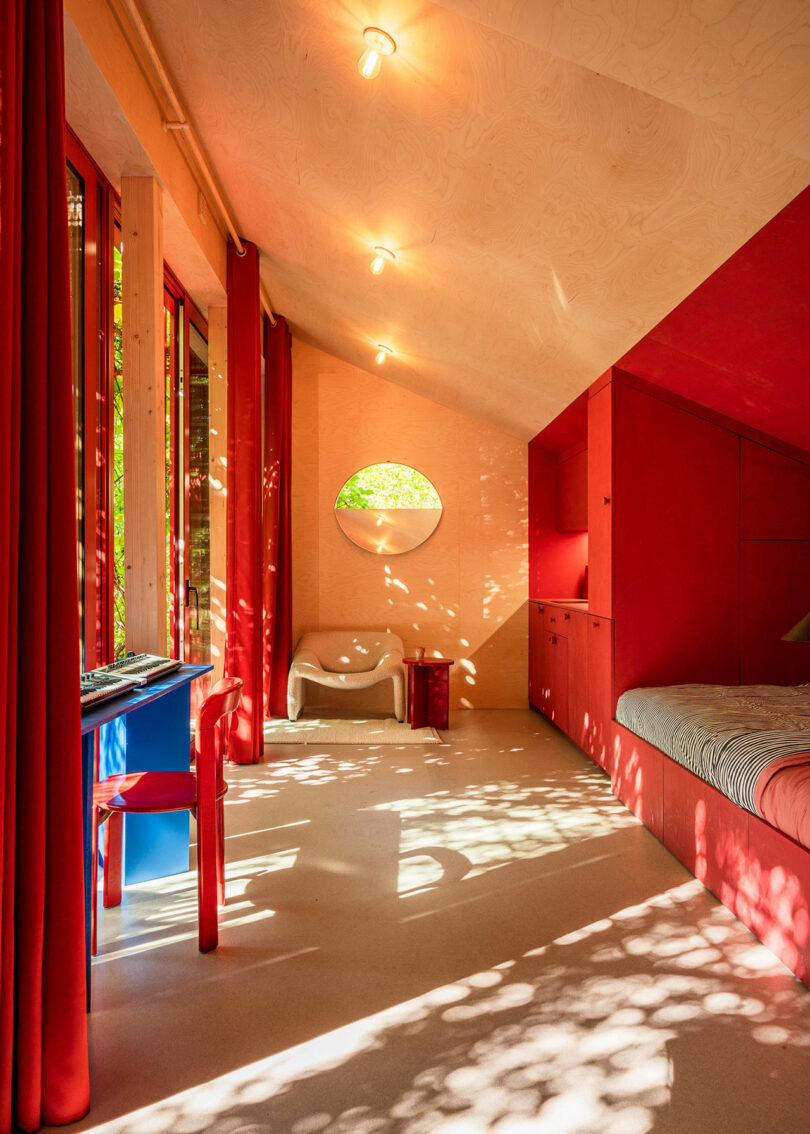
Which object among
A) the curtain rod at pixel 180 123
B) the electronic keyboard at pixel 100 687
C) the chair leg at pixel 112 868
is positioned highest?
the curtain rod at pixel 180 123

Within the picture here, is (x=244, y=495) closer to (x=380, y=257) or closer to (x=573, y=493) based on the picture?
(x=380, y=257)

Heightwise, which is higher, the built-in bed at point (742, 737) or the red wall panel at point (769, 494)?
the red wall panel at point (769, 494)

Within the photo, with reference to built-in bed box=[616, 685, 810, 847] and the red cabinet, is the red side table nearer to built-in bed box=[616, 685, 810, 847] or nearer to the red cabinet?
the red cabinet

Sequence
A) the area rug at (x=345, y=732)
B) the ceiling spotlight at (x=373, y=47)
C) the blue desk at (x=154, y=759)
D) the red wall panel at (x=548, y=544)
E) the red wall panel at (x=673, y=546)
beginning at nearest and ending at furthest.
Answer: the ceiling spotlight at (x=373, y=47)
the blue desk at (x=154, y=759)
the red wall panel at (x=673, y=546)
the area rug at (x=345, y=732)
the red wall panel at (x=548, y=544)

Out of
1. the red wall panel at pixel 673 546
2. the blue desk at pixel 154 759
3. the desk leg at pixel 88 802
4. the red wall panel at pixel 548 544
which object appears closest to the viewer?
the desk leg at pixel 88 802

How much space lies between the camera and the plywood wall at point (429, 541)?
22.0ft

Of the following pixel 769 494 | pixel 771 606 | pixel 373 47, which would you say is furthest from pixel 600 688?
pixel 373 47

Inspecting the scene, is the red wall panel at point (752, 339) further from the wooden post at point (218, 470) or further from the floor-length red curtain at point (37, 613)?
the wooden post at point (218, 470)

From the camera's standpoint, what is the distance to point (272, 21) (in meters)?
2.60

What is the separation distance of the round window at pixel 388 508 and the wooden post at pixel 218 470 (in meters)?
1.96

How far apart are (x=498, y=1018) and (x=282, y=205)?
3.72 meters

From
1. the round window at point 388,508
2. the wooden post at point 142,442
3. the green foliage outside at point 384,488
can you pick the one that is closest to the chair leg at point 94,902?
the wooden post at point 142,442

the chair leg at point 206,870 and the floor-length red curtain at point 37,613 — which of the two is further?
the chair leg at point 206,870

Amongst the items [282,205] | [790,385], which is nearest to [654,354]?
[790,385]
